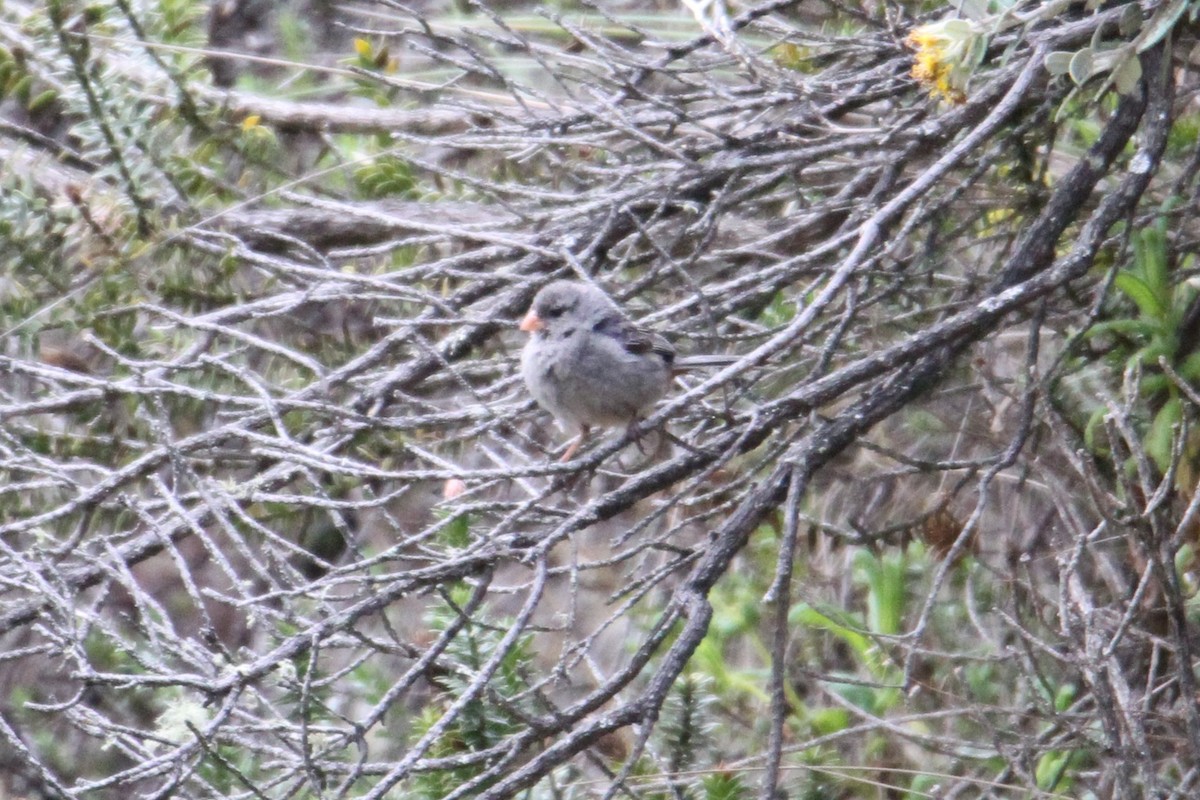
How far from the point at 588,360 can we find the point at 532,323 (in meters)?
0.21

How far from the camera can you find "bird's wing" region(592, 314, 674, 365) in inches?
153

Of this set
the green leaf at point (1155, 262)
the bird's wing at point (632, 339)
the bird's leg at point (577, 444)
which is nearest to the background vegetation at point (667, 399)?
the green leaf at point (1155, 262)

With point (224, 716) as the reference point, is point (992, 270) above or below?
above

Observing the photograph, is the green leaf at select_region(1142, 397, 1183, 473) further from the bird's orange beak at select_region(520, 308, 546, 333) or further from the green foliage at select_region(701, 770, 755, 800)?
the bird's orange beak at select_region(520, 308, 546, 333)

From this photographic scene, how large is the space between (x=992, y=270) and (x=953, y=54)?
4.47 feet

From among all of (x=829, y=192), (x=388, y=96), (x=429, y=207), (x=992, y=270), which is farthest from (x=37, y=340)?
(x=992, y=270)

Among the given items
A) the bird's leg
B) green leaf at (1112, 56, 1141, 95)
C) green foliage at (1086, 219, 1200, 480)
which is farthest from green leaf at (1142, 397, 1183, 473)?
the bird's leg

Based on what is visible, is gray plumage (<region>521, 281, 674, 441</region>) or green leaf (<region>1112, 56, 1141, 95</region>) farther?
gray plumage (<region>521, 281, 674, 441</region>)

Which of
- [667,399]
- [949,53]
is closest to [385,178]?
[667,399]

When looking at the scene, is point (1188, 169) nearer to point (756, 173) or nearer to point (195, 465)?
point (756, 173)

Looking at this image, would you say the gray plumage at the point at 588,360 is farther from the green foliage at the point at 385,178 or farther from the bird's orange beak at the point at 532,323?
the green foliage at the point at 385,178

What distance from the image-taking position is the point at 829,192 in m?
4.79

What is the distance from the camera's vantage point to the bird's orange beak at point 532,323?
12.5ft

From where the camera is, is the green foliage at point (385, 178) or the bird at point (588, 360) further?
the green foliage at point (385, 178)
